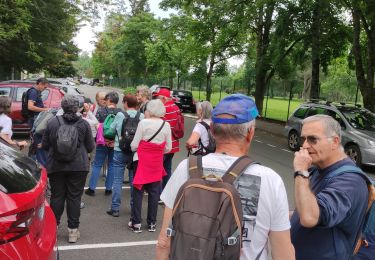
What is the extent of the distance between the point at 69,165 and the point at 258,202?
336cm

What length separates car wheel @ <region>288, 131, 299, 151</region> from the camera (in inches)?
558

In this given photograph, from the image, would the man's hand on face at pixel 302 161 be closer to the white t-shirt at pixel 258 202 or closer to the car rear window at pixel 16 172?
the white t-shirt at pixel 258 202

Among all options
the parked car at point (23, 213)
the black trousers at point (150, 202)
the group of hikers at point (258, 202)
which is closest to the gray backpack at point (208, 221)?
the group of hikers at point (258, 202)

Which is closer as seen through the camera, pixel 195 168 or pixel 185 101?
pixel 195 168

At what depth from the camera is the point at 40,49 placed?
991 inches

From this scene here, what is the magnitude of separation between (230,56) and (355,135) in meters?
20.7

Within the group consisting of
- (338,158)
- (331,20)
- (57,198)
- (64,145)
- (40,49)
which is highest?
(331,20)

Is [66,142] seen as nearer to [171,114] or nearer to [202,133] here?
[202,133]

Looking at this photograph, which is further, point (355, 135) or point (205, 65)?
point (205, 65)

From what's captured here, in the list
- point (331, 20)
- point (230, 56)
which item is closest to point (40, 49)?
point (230, 56)

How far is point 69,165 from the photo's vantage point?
16.2 feet

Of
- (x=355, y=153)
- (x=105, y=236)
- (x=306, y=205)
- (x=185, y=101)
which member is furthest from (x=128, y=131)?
(x=185, y=101)

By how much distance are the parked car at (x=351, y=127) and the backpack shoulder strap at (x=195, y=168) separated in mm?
9550

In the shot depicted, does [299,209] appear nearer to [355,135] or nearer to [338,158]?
[338,158]
